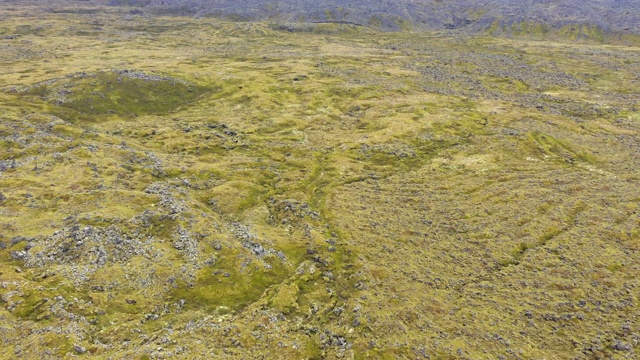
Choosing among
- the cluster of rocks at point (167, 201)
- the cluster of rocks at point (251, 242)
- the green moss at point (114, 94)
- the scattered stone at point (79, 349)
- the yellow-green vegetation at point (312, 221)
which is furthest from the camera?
the green moss at point (114, 94)

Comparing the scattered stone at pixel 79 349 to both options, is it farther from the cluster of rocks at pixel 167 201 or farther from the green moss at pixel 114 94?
the green moss at pixel 114 94

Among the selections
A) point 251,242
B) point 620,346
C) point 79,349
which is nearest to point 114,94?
point 251,242

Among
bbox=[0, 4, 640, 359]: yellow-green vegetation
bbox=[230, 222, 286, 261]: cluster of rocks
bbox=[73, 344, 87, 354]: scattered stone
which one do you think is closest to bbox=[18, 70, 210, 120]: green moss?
bbox=[0, 4, 640, 359]: yellow-green vegetation

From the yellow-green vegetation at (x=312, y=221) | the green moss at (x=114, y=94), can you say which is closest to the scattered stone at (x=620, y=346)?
the yellow-green vegetation at (x=312, y=221)

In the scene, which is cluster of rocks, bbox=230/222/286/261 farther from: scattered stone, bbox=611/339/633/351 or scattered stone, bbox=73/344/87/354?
scattered stone, bbox=611/339/633/351

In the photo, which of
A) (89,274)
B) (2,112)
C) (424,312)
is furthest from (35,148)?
(424,312)

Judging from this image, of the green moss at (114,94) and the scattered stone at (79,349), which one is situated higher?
the green moss at (114,94)

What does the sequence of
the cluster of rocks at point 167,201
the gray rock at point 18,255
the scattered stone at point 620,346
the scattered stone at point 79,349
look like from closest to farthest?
1. the scattered stone at point 79,349
2. the scattered stone at point 620,346
3. the gray rock at point 18,255
4. the cluster of rocks at point 167,201

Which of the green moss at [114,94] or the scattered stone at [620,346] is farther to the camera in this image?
the green moss at [114,94]

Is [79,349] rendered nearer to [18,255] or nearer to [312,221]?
[18,255]
